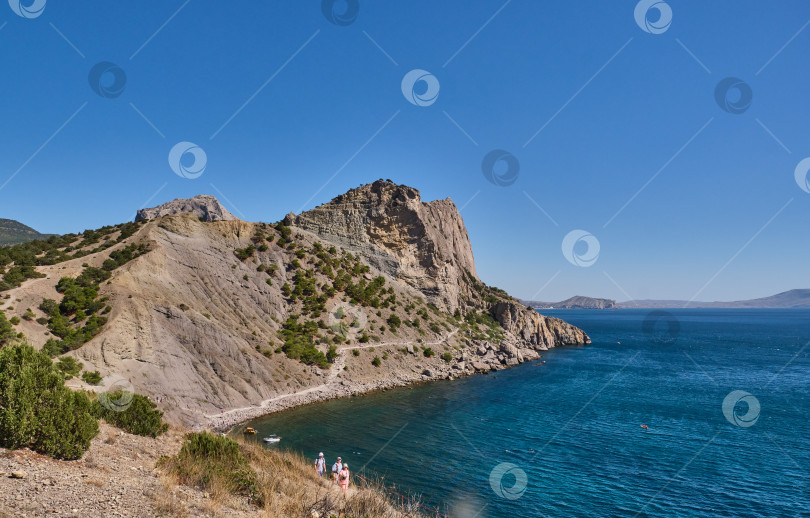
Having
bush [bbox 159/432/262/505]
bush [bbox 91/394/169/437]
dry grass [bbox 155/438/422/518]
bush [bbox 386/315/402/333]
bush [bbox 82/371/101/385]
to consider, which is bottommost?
dry grass [bbox 155/438/422/518]

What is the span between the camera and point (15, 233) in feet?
402

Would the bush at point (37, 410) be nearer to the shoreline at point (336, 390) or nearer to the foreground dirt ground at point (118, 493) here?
the foreground dirt ground at point (118, 493)

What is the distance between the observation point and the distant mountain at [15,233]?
363ft

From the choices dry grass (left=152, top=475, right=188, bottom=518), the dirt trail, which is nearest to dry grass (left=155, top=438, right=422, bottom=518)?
dry grass (left=152, top=475, right=188, bottom=518)

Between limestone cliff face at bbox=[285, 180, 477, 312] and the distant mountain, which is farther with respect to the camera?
the distant mountain

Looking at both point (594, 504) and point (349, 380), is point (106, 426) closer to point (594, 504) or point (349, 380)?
point (594, 504)

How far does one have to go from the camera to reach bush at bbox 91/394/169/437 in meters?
19.8

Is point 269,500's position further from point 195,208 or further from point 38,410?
point 195,208

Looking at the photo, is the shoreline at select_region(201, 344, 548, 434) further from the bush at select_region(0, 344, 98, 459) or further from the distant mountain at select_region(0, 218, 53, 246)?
the distant mountain at select_region(0, 218, 53, 246)

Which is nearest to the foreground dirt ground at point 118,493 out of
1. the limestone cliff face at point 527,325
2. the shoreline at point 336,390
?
the shoreline at point 336,390

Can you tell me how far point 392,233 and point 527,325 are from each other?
37.9 metres

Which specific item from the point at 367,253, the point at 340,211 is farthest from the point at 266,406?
the point at 340,211

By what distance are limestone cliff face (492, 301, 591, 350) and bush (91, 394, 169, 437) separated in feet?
254

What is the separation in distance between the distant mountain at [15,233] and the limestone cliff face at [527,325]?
406 ft
